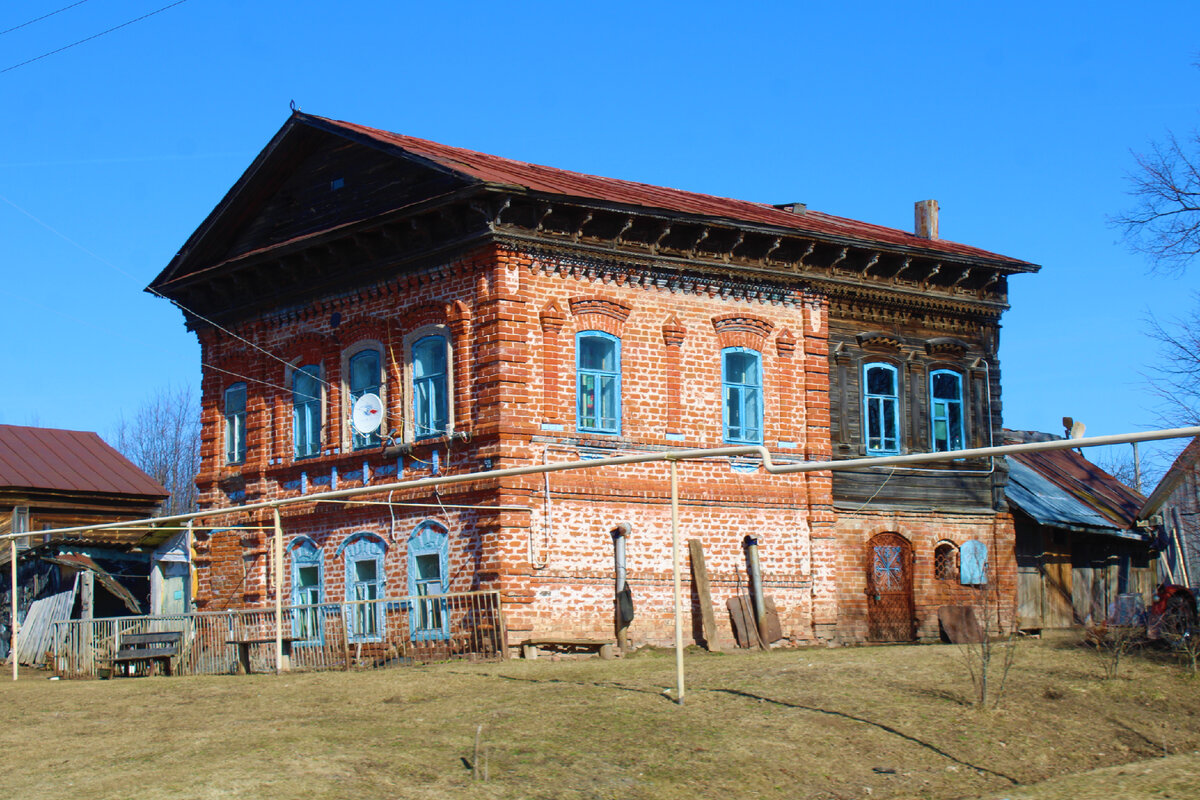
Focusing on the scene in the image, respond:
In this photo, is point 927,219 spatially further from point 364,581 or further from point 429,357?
point 364,581

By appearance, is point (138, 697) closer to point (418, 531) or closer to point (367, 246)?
point (418, 531)

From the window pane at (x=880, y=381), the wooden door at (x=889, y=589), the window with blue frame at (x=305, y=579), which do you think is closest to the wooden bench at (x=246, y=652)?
the window with blue frame at (x=305, y=579)

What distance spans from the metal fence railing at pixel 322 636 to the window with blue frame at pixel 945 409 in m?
10.4

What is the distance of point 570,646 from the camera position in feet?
71.1

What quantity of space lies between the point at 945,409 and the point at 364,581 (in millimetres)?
11749

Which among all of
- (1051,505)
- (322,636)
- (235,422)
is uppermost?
(235,422)

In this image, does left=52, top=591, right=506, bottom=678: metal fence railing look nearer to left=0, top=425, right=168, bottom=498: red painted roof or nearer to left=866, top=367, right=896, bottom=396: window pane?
left=866, top=367, right=896, bottom=396: window pane

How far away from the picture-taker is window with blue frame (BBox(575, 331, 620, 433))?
22.9m

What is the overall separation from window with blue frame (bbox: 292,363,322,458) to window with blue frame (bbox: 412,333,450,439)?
2673 mm

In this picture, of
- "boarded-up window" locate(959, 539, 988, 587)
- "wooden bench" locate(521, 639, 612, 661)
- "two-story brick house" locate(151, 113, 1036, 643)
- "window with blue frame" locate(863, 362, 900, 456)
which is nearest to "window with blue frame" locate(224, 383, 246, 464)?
"two-story brick house" locate(151, 113, 1036, 643)

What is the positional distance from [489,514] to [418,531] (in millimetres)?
1754

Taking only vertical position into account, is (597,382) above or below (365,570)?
above

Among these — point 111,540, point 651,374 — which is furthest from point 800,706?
point 111,540

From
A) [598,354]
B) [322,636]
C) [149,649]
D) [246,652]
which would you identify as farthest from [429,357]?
[149,649]
